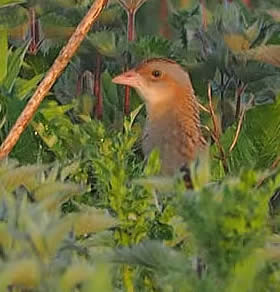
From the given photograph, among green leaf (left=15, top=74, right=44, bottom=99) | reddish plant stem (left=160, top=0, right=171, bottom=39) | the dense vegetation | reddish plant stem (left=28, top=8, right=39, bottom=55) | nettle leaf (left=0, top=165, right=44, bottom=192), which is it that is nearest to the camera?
the dense vegetation

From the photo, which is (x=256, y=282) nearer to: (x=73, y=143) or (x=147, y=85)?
(x=73, y=143)

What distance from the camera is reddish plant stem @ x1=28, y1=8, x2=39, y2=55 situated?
4.41m

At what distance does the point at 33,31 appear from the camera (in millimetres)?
4531

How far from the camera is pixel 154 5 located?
7.60 m

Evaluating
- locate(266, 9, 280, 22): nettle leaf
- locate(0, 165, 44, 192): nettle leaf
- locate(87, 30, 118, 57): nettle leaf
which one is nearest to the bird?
locate(87, 30, 118, 57): nettle leaf

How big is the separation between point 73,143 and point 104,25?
138 cm

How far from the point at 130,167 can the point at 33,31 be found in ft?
7.67

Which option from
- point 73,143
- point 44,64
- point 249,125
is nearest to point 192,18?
point 44,64

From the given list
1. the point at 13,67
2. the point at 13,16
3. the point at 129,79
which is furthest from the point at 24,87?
the point at 129,79

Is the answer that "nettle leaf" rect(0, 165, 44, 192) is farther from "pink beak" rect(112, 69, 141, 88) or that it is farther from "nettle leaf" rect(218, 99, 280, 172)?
"pink beak" rect(112, 69, 141, 88)

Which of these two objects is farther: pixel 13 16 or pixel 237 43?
pixel 13 16

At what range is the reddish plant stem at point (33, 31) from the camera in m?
4.41

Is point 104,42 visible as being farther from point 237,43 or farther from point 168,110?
point 168,110

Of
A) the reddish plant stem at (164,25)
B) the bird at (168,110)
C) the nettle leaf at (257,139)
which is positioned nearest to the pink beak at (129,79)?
the bird at (168,110)
